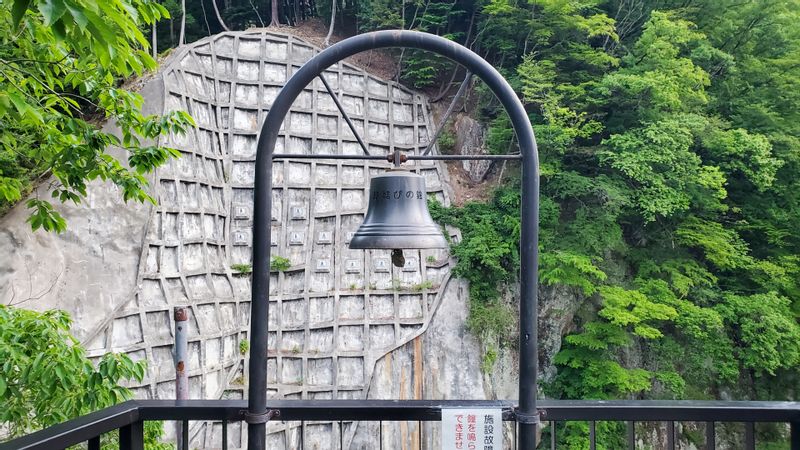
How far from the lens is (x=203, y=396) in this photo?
23.4 ft

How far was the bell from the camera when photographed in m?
1.91

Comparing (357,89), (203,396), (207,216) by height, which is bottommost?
(203,396)

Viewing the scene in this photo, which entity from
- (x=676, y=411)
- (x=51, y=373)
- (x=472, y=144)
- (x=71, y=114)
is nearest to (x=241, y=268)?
(x=472, y=144)

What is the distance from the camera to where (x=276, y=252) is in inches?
344

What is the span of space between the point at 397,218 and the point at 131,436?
1322 mm

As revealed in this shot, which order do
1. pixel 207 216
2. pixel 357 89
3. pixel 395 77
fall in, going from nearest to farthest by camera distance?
pixel 207 216 < pixel 357 89 < pixel 395 77

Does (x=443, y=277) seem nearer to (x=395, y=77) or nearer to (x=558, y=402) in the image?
(x=395, y=77)

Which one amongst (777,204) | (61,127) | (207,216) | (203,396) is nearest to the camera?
(61,127)

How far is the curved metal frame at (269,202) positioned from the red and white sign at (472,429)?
0.10 m

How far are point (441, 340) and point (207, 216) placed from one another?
475 cm

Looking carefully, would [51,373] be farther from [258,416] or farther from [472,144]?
[472,144]

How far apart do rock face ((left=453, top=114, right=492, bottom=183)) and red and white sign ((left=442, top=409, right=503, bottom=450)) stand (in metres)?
8.69

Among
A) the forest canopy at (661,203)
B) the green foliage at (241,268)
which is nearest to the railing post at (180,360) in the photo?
the green foliage at (241,268)

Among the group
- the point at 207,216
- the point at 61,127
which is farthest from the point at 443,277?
the point at 61,127
